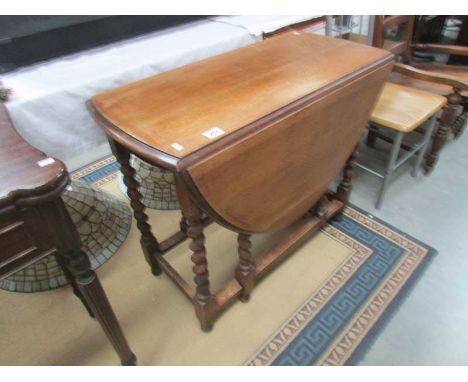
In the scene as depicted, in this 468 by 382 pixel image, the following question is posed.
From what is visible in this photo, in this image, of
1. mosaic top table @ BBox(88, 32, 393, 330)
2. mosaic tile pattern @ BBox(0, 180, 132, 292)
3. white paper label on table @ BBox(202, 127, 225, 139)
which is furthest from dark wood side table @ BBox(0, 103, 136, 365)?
mosaic tile pattern @ BBox(0, 180, 132, 292)

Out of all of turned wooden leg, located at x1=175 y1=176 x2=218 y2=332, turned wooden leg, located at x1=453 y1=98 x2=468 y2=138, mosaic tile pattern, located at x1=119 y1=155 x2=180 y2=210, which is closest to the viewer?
turned wooden leg, located at x1=175 y1=176 x2=218 y2=332

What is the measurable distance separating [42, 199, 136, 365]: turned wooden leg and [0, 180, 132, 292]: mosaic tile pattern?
58 cm

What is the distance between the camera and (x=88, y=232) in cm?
155

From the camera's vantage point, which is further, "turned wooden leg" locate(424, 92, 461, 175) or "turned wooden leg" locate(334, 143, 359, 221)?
"turned wooden leg" locate(424, 92, 461, 175)

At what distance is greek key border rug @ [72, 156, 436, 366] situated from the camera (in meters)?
1.16

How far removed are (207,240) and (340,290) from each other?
0.62 meters

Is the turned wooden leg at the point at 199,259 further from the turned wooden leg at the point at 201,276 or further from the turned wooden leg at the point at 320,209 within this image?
the turned wooden leg at the point at 320,209

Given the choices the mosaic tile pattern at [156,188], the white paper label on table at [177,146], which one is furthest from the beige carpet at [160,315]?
the white paper label on table at [177,146]

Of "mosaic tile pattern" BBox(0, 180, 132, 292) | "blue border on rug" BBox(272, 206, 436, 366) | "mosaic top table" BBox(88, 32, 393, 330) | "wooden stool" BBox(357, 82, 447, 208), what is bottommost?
"blue border on rug" BBox(272, 206, 436, 366)

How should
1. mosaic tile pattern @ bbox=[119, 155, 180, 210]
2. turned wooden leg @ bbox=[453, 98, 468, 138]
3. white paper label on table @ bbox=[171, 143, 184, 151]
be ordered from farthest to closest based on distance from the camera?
turned wooden leg @ bbox=[453, 98, 468, 138]
mosaic tile pattern @ bbox=[119, 155, 180, 210]
white paper label on table @ bbox=[171, 143, 184, 151]

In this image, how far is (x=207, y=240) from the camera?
1569 millimetres

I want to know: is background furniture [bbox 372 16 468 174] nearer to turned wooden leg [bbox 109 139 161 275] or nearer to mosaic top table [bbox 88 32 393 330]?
mosaic top table [bbox 88 32 393 330]

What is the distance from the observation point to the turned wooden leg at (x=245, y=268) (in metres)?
1.14
